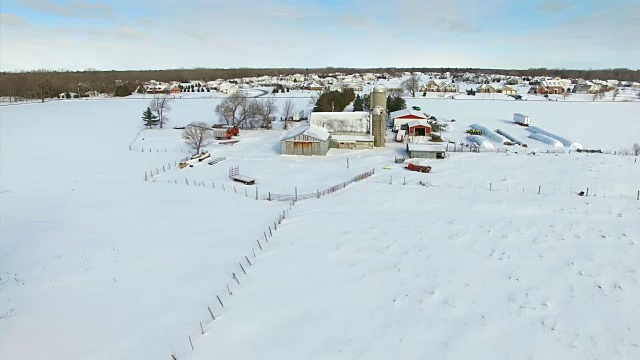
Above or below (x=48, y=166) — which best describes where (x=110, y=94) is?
above

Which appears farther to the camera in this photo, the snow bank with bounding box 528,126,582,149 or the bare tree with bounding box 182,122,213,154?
the snow bank with bounding box 528,126,582,149

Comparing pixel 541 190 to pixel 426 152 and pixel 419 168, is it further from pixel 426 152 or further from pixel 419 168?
pixel 426 152

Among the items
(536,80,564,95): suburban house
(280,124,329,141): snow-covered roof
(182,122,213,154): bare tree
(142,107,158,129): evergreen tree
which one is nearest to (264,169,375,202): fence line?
(280,124,329,141): snow-covered roof

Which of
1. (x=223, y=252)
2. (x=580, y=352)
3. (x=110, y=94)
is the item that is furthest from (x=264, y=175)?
(x=110, y=94)

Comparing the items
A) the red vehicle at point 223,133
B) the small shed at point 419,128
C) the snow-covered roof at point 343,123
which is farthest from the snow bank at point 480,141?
the red vehicle at point 223,133

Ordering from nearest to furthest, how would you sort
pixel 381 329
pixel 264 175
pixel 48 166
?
pixel 381 329
pixel 264 175
pixel 48 166

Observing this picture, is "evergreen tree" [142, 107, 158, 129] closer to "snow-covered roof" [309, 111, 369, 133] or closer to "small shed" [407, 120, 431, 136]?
"snow-covered roof" [309, 111, 369, 133]

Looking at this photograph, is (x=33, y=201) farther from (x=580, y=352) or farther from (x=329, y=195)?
(x=580, y=352)
